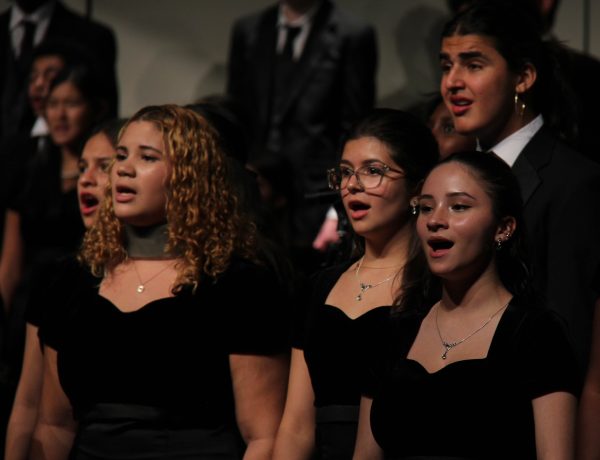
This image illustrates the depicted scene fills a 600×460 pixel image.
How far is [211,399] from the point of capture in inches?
126

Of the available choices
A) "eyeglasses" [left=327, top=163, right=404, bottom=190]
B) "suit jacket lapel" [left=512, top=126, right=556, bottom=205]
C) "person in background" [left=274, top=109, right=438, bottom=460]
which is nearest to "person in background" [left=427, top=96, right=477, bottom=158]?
"suit jacket lapel" [left=512, top=126, right=556, bottom=205]

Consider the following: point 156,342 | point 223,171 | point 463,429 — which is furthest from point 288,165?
point 463,429

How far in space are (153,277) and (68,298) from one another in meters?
0.28

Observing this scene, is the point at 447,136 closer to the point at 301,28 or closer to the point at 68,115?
the point at 68,115

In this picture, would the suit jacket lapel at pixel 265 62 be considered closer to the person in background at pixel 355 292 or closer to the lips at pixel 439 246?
the person in background at pixel 355 292

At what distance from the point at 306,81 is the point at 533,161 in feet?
7.48

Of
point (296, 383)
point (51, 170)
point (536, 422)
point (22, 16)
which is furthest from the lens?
point (22, 16)

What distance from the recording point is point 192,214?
10.8ft

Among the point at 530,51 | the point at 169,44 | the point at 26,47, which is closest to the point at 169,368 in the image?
the point at 530,51

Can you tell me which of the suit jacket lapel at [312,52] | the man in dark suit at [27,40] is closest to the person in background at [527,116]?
the suit jacket lapel at [312,52]

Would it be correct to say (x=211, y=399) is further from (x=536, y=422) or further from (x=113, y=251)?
(x=536, y=422)

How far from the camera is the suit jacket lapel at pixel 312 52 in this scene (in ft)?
18.1

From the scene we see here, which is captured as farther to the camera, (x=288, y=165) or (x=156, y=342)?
(x=288, y=165)

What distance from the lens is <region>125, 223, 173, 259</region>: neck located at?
10.9 feet
